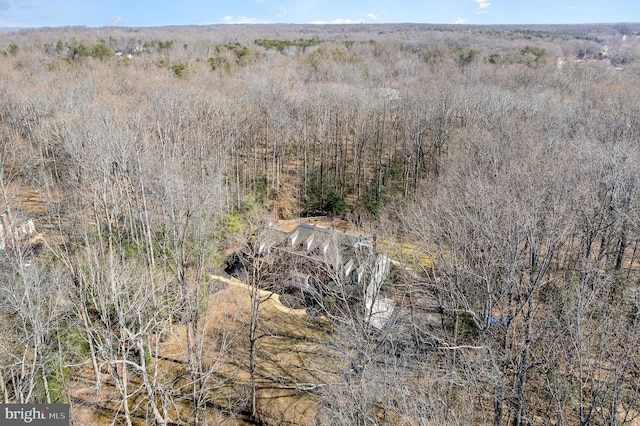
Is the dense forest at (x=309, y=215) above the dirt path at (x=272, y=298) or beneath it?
above

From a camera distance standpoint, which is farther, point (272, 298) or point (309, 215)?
point (309, 215)

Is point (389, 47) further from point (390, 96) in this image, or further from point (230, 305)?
point (230, 305)

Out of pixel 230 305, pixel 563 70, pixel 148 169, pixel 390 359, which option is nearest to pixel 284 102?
pixel 148 169

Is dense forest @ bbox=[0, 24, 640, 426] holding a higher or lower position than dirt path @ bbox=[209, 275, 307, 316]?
higher

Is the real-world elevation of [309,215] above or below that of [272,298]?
above

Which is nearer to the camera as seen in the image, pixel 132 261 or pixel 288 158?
pixel 132 261

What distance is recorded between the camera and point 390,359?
1290cm

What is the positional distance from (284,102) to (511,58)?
154 feet

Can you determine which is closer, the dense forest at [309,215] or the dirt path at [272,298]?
the dense forest at [309,215]

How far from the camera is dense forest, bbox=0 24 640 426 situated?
11.6 meters

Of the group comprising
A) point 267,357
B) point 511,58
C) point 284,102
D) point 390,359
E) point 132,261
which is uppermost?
point 511,58

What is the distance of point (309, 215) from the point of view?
1238 inches

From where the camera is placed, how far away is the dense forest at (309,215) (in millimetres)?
11609

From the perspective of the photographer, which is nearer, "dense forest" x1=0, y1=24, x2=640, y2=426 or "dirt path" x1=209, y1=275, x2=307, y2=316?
"dense forest" x1=0, y1=24, x2=640, y2=426
